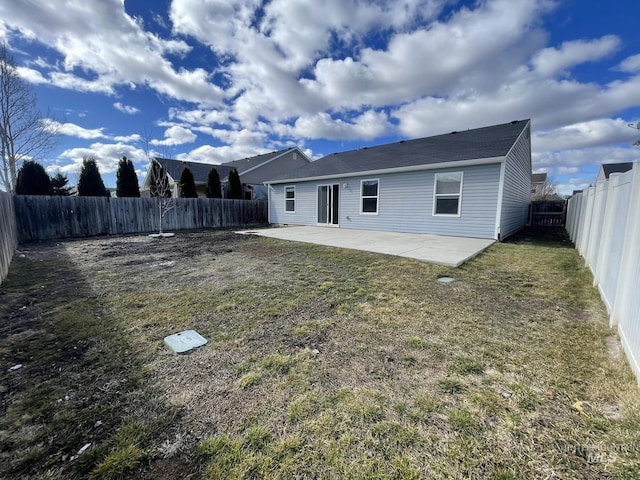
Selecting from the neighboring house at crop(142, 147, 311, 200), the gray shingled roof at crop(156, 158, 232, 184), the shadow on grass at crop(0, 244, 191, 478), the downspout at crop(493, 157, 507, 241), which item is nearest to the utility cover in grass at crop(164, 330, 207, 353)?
the shadow on grass at crop(0, 244, 191, 478)

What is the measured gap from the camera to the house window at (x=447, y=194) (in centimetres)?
858

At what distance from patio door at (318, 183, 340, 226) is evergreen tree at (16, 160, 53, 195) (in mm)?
12948

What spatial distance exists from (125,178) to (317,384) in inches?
663

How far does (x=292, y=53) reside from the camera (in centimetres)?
1001

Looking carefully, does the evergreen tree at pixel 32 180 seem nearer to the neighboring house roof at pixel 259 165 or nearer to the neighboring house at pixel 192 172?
the neighboring house at pixel 192 172

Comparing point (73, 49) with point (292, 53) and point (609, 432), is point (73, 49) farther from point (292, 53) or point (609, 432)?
point (609, 432)

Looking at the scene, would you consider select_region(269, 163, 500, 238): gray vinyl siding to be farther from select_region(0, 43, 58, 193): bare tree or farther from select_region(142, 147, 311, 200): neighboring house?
select_region(0, 43, 58, 193): bare tree

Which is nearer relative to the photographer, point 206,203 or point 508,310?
point 508,310

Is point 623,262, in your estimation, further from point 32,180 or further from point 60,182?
point 60,182

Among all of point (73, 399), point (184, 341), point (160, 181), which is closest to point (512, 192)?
point (184, 341)

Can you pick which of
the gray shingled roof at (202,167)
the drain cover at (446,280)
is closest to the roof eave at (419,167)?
the drain cover at (446,280)

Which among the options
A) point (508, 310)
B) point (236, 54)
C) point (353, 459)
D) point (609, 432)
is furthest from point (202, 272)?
point (236, 54)

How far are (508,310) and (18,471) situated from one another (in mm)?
4277

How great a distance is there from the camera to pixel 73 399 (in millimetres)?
1758
